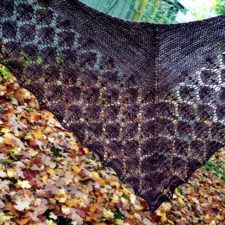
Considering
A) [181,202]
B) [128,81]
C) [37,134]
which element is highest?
[128,81]

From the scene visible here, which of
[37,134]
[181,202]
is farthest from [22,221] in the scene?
[181,202]

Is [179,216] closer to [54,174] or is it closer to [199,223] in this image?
[199,223]

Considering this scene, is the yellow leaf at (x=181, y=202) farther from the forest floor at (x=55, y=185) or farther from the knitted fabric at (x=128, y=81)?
the knitted fabric at (x=128, y=81)

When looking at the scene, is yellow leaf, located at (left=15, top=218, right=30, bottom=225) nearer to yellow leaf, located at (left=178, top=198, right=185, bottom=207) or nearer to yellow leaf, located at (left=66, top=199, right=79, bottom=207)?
yellow leaf, located at (left=66, top=199, right=79, bottom=207)

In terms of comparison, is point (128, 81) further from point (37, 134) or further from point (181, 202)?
point (181, 202)

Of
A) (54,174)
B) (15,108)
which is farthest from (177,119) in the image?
(15,108)

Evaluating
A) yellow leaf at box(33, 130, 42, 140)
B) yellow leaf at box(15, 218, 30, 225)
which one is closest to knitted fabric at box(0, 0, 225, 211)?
yellow leaf at box(15, 218, 30, 225)

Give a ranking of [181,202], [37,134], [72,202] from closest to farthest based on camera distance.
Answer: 1. [72,202]
2. [37,134]
3. [181,202]
